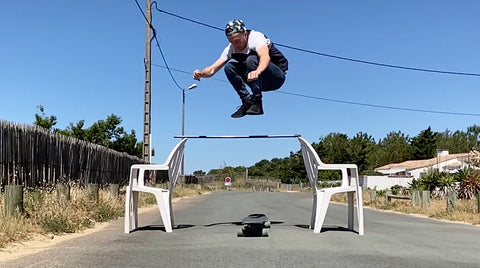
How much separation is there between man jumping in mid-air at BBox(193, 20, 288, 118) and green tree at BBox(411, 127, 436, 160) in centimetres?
8734

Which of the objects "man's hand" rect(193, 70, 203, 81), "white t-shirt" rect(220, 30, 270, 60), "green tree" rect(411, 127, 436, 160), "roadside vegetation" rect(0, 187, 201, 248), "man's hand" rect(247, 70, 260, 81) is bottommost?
"roadside vegetation" rect(0, 187, 201, 248)

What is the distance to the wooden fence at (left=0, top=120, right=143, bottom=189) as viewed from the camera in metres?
13.4

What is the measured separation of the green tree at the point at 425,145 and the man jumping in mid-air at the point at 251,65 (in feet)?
287

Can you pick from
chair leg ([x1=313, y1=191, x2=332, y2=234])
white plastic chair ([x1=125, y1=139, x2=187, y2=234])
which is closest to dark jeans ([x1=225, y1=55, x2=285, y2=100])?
white plastic chair ([x1=125, y1=139, x2=187, y2=234])

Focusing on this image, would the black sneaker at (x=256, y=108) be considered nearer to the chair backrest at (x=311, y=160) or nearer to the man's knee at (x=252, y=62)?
the man's knee at (x=252, y=62)

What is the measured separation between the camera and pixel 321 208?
9.88 meters

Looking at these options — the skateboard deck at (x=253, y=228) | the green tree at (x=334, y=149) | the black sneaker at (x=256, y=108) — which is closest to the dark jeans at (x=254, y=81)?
the black sneaker at (x=256, y=108)

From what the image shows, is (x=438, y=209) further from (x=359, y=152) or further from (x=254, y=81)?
(x=359, y=152)

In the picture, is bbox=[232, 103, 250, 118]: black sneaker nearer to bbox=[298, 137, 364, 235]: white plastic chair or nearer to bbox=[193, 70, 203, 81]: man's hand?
bbox=[193, 70, 203, 81]: man's hand

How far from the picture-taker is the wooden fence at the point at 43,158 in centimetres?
1338

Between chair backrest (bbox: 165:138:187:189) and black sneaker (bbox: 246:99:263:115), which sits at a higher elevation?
black sneaker (bbox: 246:99:263:115)

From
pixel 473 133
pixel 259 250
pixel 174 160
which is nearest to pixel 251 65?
pixel 259 250

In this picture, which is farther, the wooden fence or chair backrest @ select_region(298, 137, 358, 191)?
the wooden fence

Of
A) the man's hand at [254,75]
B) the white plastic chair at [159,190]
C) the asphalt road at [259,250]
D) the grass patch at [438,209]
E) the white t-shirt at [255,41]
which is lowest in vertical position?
the grass patch at [438,209]
